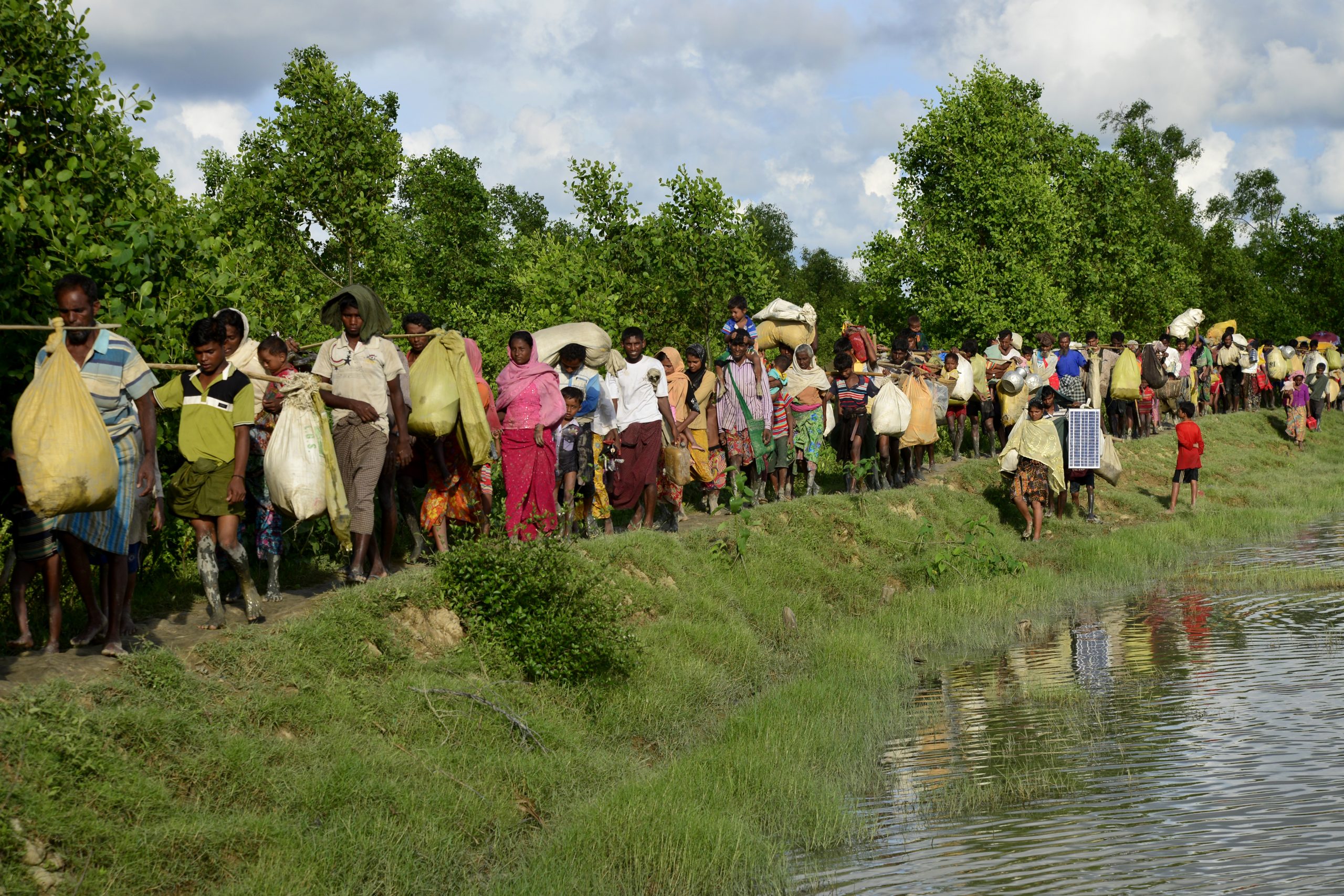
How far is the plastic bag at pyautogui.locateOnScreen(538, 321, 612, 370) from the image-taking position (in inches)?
428

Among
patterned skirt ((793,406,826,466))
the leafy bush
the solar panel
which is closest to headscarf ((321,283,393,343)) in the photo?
the leafy bush

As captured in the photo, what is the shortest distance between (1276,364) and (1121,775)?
25234 millimetres

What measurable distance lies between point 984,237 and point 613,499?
2043 centimetres

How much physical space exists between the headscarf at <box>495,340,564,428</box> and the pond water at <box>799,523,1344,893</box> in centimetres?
358

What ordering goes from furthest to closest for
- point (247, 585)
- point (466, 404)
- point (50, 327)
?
point (466, 404)
point (247, 585)
point (50, 327)

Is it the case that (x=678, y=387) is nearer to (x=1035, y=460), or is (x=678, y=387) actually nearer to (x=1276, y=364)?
(x=1035, y=460)

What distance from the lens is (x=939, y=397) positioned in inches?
658

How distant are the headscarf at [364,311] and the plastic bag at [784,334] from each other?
258 inches

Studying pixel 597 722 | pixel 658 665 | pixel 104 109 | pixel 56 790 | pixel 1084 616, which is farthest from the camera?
pixel 1084 616

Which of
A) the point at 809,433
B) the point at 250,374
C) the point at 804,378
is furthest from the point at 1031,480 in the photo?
the point at 250,374

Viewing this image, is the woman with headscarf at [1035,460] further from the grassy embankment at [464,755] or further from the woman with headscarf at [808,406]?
the grassy embankment at [464,755]

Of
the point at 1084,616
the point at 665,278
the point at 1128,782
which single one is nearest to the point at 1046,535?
the point at 1084,616

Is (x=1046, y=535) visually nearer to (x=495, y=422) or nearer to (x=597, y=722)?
(x=495, y=422)

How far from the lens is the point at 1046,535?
631 inches
